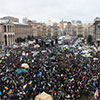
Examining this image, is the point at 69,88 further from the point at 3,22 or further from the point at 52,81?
the point at 3,22

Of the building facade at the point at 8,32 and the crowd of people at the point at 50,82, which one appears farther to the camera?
the building facade at the point at 8,32

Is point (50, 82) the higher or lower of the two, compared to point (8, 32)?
lower

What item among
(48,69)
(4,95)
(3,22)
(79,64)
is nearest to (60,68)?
(48,69)

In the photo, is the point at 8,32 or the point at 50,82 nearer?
the point at 50,82

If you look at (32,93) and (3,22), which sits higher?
(3,22)

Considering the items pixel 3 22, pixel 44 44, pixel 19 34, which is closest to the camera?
pixel 44 44

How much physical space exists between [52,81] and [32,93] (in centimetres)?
234

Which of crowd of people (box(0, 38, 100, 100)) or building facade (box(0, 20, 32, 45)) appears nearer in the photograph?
crowd of people (box(0, 38, 100, 100))

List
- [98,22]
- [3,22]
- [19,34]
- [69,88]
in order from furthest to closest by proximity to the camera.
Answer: [19,34] → [3,22] → [98,22] → [69,88]

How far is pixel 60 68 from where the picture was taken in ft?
50.2

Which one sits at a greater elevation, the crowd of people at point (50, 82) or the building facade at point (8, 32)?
the building facade at point (8, 32)

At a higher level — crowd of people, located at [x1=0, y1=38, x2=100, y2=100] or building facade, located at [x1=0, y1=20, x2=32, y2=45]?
building facade, located at [x1=0, y1=20, x2=32, y2=45]

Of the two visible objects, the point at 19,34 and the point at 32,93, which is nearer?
the point at 32,93

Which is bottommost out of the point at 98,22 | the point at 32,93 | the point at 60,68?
the point at 32,93
